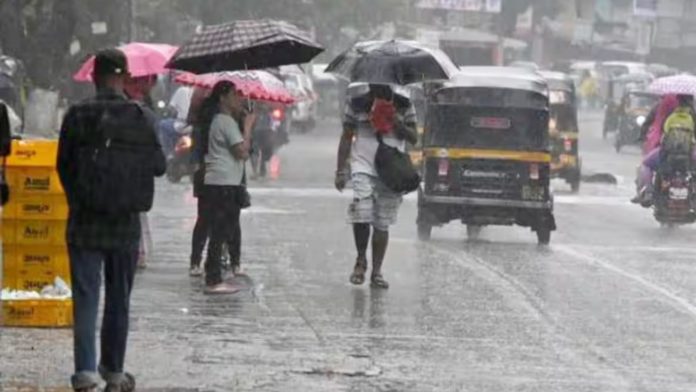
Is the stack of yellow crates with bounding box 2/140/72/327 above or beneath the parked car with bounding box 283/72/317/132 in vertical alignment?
above

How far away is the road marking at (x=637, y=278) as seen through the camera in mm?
14524

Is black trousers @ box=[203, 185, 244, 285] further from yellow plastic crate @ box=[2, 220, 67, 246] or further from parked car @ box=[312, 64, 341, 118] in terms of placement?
parked car @ box=[312, 64, 341, 118]

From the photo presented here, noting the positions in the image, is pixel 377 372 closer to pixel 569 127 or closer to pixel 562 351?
pixel 562 351

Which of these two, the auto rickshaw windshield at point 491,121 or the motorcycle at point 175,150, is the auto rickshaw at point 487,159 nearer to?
the auto rickshaw windshield at point 491,121

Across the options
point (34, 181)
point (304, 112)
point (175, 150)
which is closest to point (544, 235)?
point (175, 150)

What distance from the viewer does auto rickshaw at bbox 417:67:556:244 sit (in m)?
20.1

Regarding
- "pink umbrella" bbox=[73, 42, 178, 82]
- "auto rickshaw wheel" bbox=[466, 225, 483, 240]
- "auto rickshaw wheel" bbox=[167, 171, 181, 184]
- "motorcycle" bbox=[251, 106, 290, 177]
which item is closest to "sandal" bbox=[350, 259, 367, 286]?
"pink umbrella" bbox=[73, 42, 178, 82]

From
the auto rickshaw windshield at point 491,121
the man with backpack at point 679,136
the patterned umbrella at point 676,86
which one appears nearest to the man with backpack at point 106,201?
the auto rickshaw windshield at point 491,121

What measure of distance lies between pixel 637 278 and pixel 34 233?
22.1 ft

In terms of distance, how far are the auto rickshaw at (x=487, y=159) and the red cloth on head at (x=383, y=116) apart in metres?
5.61

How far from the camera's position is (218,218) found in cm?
1434

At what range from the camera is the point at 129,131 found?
30.9 feet

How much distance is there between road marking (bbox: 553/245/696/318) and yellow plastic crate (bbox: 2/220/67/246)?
5099 millimetres

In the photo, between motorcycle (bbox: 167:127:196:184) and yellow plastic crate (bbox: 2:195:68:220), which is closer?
yellow plastic crate (bbox: 2:195:68:220)
